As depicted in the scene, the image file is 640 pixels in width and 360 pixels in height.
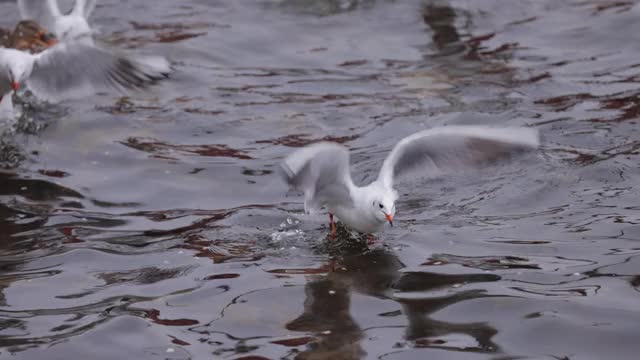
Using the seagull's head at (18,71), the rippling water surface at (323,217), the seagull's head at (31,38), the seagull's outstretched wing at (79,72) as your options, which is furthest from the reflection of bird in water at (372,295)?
the seagull's head at (31,38)

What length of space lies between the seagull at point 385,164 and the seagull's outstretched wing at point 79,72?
3.07m

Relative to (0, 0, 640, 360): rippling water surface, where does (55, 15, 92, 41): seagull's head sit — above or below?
above

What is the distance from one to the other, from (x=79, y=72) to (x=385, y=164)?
11.8ft

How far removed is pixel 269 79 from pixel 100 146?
3021 millimetres

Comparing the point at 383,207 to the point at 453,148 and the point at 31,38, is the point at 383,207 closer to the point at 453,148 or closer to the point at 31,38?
the point at 453,148

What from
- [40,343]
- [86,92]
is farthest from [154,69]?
[40,343]

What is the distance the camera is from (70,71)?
33.0 ft

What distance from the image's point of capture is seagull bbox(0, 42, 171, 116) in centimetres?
1002

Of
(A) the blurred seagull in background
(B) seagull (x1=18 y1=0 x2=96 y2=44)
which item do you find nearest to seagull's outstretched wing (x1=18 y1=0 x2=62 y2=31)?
(B) seagull (x1=18 y1=0 x2=96 y2=44)

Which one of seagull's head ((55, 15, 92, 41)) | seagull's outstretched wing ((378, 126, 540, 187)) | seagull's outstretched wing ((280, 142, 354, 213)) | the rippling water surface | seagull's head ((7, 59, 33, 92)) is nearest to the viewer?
the rippling water surface

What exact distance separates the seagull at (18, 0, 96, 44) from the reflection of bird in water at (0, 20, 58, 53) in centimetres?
16

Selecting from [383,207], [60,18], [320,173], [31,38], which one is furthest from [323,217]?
[60,18]

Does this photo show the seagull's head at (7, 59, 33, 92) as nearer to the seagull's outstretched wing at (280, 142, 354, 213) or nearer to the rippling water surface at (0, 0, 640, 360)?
the rippling water surface at (0, 0, 640, 360)

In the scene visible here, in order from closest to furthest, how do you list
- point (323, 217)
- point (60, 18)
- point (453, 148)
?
point (453, 148) < point (323, 217) < point (60, 18)
